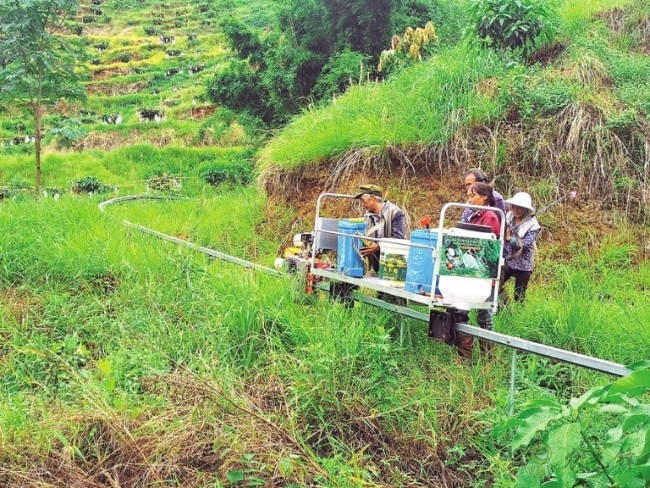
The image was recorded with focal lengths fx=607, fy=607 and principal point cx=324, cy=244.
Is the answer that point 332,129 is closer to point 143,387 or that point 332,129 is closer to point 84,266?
point 84,266

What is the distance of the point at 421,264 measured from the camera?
4.36m

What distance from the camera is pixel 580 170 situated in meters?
7.77

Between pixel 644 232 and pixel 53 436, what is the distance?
6.76 metres

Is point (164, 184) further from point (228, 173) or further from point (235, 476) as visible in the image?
point (235, 476)

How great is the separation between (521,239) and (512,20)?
15.1 ft

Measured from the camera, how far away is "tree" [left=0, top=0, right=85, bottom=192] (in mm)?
11055

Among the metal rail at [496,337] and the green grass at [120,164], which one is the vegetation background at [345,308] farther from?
the green grass at [120,164]

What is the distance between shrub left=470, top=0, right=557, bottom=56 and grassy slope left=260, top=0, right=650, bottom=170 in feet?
1.16

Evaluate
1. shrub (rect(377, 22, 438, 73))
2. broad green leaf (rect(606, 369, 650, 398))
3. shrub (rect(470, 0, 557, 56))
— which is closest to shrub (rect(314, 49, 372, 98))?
shrub (rect(377, 22, 438, 73))

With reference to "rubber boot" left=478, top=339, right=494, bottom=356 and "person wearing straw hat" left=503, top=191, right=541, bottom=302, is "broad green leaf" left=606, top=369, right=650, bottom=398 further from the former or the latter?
"person wearing straw hat" left=503, top=191, right=541, bottom=302

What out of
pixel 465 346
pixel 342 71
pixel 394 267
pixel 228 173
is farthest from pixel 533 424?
pixel 228 173

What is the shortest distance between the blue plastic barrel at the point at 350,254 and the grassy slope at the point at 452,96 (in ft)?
11.1

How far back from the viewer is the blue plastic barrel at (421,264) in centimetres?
432

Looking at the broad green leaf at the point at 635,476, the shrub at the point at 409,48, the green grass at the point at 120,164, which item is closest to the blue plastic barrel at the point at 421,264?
the broad green leaf at the point at 635,476
